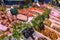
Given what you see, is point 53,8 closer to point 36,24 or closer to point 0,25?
point 36,24

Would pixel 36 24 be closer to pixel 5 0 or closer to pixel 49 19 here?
pixel 49 19

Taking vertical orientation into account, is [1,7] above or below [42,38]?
above

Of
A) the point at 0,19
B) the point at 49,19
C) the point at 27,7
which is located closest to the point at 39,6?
the point at 27,7

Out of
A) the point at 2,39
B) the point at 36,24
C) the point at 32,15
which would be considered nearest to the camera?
the point at 2,39

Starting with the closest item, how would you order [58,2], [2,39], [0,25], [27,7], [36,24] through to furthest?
[2,39] < [0,25] < [36,24] < [27,7] < [58,2]

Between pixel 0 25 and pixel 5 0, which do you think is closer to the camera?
pixel 0 25

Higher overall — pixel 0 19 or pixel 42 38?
pixel 0 19

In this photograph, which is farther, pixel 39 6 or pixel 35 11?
pixel 39 6

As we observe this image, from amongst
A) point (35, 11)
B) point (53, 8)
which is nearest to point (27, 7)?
Answer: point (35, 11)

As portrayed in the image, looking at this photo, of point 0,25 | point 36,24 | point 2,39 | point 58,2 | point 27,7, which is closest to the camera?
point 2,39
